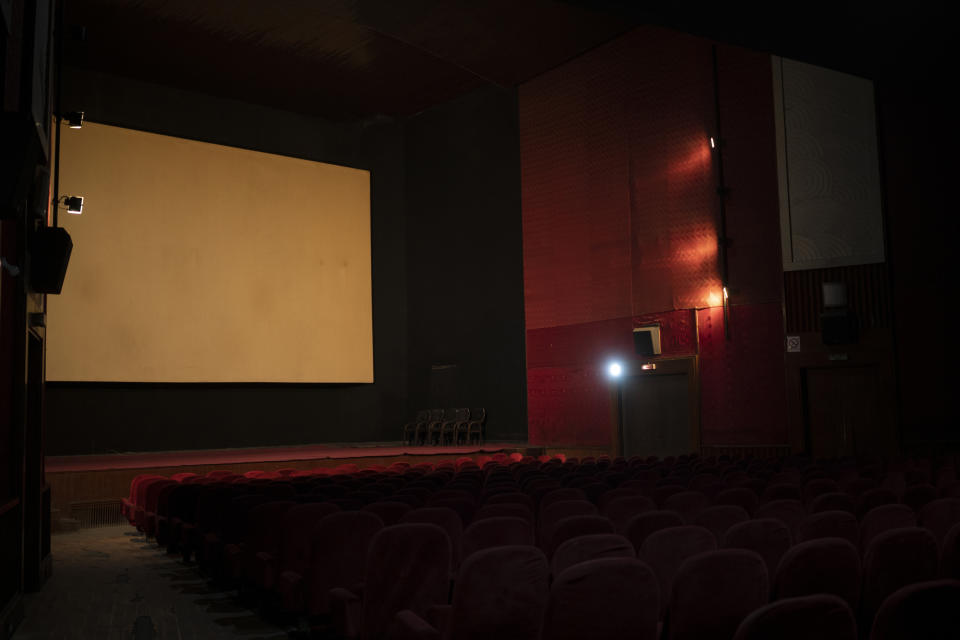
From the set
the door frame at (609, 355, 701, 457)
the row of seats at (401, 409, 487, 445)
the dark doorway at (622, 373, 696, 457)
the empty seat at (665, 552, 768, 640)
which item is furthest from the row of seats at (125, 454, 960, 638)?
the row of seats at (401, 409, 487, 445)

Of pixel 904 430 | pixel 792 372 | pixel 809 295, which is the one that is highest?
pixel 809 295

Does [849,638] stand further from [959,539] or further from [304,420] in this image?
[304,420]

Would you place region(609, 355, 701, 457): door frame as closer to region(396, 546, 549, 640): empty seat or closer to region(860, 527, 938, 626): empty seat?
region(860, 527, 938, 626): empty seat

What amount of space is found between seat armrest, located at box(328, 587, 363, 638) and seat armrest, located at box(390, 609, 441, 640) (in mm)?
665

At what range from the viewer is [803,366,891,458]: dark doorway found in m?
10.7

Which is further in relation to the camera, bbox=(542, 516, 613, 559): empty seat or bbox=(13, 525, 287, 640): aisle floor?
bbox=(13, 525, 287, 640): aisle floor

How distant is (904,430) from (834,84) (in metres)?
4.61

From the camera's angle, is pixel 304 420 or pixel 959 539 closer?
pixel 959 539

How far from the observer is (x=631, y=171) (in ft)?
45.2

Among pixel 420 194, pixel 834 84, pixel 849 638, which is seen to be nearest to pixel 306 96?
pixel 420 194

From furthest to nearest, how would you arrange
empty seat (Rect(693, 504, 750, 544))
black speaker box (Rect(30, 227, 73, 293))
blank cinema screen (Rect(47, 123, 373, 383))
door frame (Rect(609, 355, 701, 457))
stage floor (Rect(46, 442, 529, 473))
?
blank cinema screen (Rect(47, 123, 373, 383)) → door frame (Rect(609, 355, 701, 457)) → stage floor (Rect(46, 442, 529, 473)) → black speaker box (Rect(30, 227, 73, 293)) → empty seat (Rect(693, 504, 750, 544))

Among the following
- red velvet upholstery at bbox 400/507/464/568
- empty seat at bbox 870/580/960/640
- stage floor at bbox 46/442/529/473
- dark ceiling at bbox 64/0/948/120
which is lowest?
stage floor at bbox 46/442/529/473

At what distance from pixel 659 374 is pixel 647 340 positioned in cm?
57

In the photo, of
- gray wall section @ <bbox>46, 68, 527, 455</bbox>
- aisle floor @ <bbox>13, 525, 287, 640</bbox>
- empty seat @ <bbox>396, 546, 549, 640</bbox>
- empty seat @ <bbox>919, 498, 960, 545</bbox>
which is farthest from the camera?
gray wall section @ <bbox>46, 68, 527, 455</bbox>
